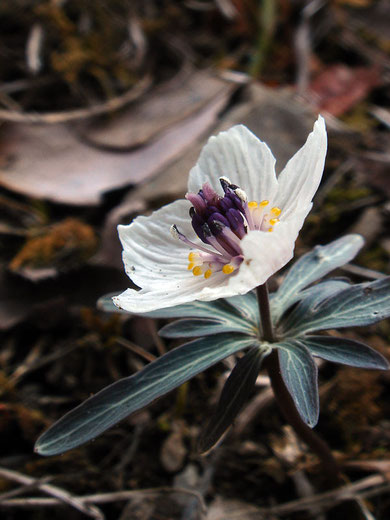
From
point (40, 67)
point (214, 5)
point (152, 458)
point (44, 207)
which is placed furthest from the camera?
point (214, 5)

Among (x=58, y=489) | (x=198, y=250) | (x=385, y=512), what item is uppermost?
(x=198, y=250)

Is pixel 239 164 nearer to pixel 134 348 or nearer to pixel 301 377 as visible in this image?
pixel 301 377

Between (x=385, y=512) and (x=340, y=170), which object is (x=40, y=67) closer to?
(x=340, y=170)

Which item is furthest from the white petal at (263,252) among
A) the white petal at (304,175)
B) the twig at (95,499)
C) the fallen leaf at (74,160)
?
the fallen leaf at (74,160)

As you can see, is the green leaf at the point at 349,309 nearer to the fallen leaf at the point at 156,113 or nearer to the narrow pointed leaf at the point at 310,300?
the narrow pointed leaf at the point at 310,300

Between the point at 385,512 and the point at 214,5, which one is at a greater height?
the point at 214,5

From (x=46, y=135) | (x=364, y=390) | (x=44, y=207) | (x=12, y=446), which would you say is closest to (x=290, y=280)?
(x=364, y=390)
